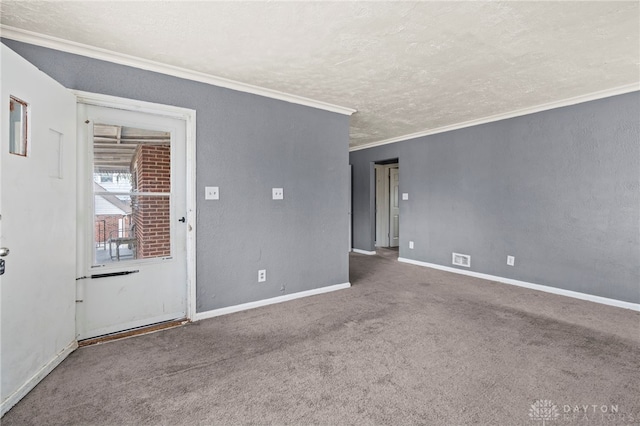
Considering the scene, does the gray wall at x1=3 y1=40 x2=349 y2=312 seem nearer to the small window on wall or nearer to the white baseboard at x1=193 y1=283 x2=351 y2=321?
the white baseboard at x1=193 y1=283 x2=351 y2=321

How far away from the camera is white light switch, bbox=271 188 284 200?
3562 mm

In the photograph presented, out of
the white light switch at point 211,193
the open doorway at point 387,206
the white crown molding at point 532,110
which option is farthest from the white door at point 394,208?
the white light switch at point 211,193

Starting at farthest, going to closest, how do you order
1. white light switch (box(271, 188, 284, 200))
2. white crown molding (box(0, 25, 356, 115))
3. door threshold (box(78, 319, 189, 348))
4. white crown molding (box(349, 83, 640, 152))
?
white light switch (box(271, 188, 284, 200))
white crown molding (box(349, 83, 640, 152))
door threshold (box(78, 319, 189, 348))
white crown molding (box(0, 25, 356, 115))

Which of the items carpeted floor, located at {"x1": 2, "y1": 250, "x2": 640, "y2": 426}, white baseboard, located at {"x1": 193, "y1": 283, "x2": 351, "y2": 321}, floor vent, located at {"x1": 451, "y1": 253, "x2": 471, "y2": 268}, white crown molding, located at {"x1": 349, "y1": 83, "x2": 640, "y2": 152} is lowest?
carpeted floor, located at {"x1": 2, "y1": 250, "x2": 640, "y2": 426}

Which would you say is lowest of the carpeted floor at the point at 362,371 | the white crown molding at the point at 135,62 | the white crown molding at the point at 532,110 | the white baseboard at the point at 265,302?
the carpeted floor at the point at 362,371

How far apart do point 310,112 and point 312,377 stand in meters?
2.97

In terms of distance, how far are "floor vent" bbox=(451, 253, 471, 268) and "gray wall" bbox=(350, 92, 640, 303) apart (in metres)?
0.07

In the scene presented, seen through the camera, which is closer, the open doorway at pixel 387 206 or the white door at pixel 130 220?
the white door at pixel 130 220

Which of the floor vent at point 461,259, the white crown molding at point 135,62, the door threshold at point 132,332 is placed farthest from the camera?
the floor vent at point 461,259

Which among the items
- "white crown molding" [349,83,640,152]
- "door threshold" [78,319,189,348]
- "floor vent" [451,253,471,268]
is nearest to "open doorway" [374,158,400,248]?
"white crown molding" [349,83,640,152]

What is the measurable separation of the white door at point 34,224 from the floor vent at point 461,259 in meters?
4.98

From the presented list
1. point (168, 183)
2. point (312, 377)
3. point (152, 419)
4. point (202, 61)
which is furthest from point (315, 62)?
point (152, 419)

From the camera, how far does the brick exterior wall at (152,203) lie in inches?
110

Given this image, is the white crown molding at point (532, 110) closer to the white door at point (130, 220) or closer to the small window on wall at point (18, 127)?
the white door at point (130, 220)
